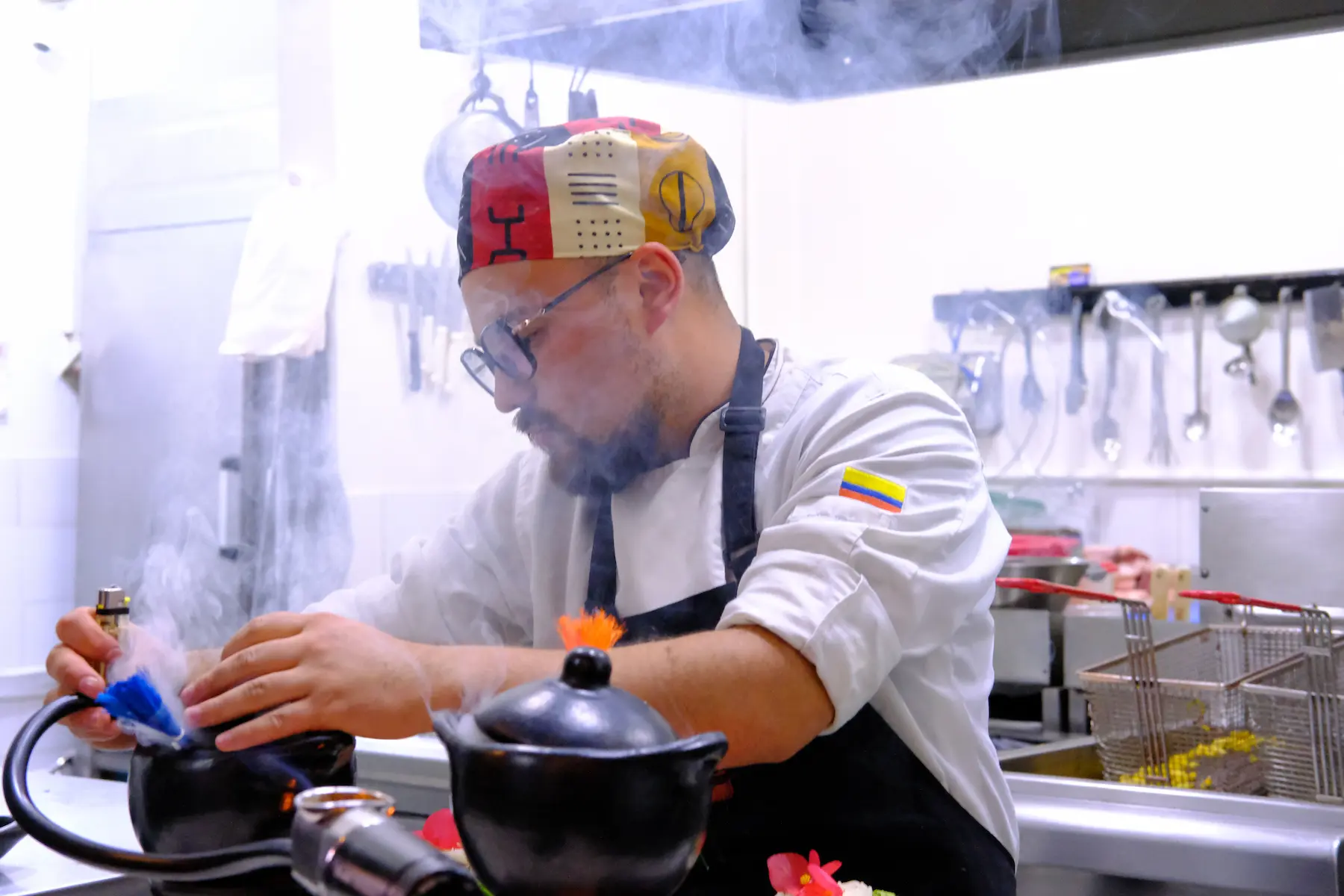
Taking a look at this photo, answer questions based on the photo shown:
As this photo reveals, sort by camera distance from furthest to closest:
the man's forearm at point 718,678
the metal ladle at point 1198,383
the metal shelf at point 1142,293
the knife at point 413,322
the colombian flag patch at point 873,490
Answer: the metal ladle at point 1198,383 → the metal shelf at point 1142,293 → the knife at point 413,322 → the colombian flag patch at point 873,490 → the man's forearm at point 718,678

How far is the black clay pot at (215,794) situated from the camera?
2.76 ft

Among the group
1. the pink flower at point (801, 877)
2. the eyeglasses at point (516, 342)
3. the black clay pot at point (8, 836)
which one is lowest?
the black clay pot at point (8, 836)

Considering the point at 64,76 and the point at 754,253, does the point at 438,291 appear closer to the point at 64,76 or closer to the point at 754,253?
the point at 64,76

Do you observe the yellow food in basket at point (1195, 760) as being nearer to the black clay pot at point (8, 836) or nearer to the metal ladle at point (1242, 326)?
the black clay pot at point (8, 836)

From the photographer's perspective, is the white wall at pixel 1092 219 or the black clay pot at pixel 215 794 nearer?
the black clay pot at pixel 215 794

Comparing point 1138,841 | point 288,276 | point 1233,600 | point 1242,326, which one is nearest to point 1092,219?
point 1242,326

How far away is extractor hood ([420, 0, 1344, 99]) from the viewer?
1.56 meters

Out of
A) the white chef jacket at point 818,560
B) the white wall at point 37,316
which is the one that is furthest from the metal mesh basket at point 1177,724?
the white wall at point 37,316

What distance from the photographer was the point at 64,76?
2924 mm

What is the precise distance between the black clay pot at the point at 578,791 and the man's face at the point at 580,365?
26.4 inches

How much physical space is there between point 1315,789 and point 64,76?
3087 mm

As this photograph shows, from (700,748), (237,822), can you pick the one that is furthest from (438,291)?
(700,748)

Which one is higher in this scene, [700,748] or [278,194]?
[278,194]

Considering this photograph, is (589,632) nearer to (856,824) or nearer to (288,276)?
(856,824)
